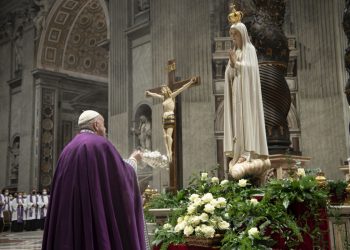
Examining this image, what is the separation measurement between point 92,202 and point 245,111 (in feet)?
7.99

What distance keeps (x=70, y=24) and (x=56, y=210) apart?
16.1 meters

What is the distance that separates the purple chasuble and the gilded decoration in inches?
584

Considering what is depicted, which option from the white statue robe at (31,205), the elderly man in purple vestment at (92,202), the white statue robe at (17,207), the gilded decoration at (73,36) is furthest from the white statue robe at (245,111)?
the gilded decoration at (73,36)

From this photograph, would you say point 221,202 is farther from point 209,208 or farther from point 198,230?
point 198,230

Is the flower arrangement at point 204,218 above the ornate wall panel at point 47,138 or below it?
below

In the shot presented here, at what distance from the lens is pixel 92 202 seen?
108 inches

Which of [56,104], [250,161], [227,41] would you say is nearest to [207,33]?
[227,41]

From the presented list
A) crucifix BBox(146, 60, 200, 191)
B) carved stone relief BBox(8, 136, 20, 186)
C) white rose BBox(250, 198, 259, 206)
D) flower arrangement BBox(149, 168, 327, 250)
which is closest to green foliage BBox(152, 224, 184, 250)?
flower arrangement BBox(149, 168, 327, 250)

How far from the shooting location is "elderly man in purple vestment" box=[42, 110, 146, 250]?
2719mm

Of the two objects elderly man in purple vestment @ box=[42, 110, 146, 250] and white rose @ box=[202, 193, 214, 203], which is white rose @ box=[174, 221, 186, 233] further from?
elderly man in purple vestment @ box=[42, 110, 146, 250]

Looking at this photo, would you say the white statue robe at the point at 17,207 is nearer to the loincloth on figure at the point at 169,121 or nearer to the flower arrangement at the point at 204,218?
the loincloth on figure at the point at 169,121

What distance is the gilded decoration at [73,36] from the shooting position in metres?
17.5

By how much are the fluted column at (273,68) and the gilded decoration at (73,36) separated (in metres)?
11.7

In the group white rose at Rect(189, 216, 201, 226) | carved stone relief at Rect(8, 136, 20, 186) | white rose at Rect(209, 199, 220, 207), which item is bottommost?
white rose at Rect(189, 216, 201, 226)
